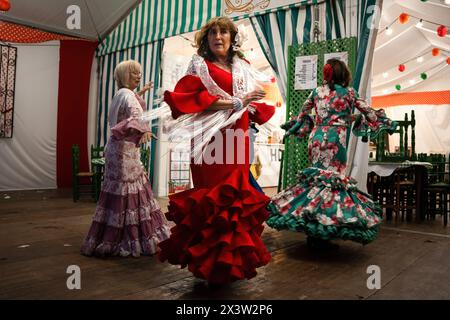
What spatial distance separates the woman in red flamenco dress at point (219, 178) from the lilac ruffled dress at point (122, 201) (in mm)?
881

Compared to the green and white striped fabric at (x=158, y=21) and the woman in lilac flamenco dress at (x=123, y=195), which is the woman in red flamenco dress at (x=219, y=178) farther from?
the green and white striped fabric at (x=158, y=21)

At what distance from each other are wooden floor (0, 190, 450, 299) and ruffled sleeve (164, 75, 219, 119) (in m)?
0.98

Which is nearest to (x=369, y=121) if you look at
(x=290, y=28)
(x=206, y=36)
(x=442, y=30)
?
(x=206, y=36)

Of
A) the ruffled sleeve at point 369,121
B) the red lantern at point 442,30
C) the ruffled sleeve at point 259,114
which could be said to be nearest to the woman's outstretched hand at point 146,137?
the ruffled sleeve at point 259,114

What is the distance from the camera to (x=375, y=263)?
2.87 metres

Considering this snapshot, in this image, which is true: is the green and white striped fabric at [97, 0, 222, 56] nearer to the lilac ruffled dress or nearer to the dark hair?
the dark hair

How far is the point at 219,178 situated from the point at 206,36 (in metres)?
0.79

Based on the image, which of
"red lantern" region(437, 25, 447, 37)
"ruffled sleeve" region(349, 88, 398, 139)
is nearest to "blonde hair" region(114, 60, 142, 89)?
"ruffled sleeve" region(349, 88, 398, 139)

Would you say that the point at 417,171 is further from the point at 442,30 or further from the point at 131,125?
the point at 131,125

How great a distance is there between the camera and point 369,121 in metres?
3.16

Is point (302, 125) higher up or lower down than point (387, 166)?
higher up

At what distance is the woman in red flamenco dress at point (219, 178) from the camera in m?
1.92

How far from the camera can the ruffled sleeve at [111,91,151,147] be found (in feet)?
9.30
